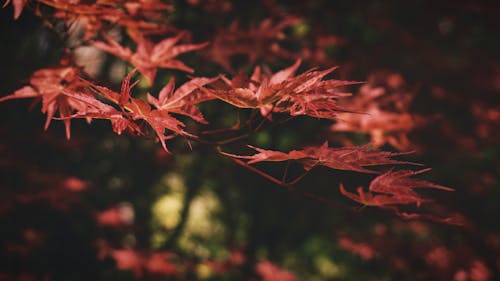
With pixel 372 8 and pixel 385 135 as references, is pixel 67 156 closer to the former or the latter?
pixel 385 135

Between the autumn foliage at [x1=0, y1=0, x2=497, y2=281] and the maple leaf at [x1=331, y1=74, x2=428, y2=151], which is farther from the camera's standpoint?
the maple leaf at [x1=331, y1=74, x2=428, y2=151]

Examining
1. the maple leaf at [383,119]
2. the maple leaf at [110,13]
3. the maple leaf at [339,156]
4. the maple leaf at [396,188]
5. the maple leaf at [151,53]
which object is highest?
the maple leaf at [110,13]

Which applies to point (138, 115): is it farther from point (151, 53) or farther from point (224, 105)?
point (224, 105)

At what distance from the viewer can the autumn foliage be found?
861mm

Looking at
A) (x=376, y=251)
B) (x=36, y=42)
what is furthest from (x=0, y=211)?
(x=376, y=251)

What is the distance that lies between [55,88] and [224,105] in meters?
1.56

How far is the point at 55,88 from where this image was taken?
1.09 meters

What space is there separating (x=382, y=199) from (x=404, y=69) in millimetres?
2190

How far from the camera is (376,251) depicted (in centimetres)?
266

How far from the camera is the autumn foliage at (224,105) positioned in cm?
86

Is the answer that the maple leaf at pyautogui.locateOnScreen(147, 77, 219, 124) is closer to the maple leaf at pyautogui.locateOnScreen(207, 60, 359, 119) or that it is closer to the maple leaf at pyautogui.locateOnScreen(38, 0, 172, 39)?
the maple leaf at pyautogui.locateOnScreen(207, 60, 359, 119)

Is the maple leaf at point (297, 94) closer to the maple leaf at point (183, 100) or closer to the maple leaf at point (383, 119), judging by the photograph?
the maple leaf at point (183, 100)

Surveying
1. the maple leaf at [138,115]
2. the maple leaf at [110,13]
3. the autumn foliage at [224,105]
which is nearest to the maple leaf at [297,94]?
the autumn foliage at [224,105]

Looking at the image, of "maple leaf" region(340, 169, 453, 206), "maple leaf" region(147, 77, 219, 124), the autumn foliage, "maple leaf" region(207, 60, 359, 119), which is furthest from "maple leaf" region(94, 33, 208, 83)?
"maple leaf" region(340, 169, 453, 206)
